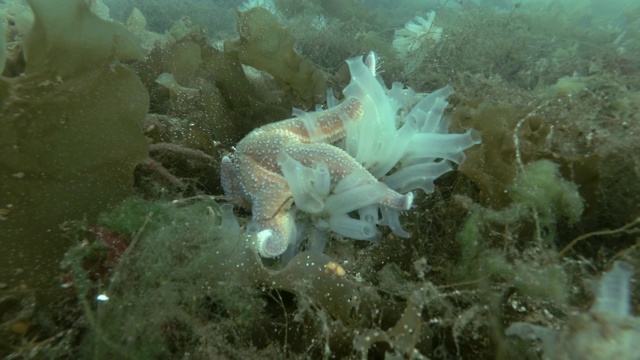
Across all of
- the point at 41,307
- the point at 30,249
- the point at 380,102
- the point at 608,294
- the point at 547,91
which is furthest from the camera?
the point at 547,91

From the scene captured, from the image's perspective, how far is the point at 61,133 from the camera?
2.25 metres

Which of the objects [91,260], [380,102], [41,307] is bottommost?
[41,307]

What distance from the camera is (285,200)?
8.63ft

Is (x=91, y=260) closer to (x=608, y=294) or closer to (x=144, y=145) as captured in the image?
(x=144, y=145)

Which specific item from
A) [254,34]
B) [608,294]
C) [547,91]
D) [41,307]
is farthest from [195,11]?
[608,294]

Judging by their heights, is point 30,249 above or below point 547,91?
below

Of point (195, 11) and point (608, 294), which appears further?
point (195, 11)

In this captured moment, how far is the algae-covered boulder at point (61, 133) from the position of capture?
2080 mm

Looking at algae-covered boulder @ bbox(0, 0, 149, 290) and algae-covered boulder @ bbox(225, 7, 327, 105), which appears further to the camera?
algae-covered boulder @ bbox(225, 7, 327, 105)

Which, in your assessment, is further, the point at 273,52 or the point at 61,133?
the point at 273,52

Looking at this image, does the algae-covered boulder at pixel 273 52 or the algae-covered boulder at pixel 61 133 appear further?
the algae-covered boulder at pixel 273 52

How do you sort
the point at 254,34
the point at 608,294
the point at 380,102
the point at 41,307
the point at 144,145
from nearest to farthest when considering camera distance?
the point at 608,294
the point at 41,307
the point at 144,145
the point at 380,102
the point at 254,34

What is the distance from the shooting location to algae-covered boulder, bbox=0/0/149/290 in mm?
2080

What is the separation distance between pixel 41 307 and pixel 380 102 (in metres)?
2.49
